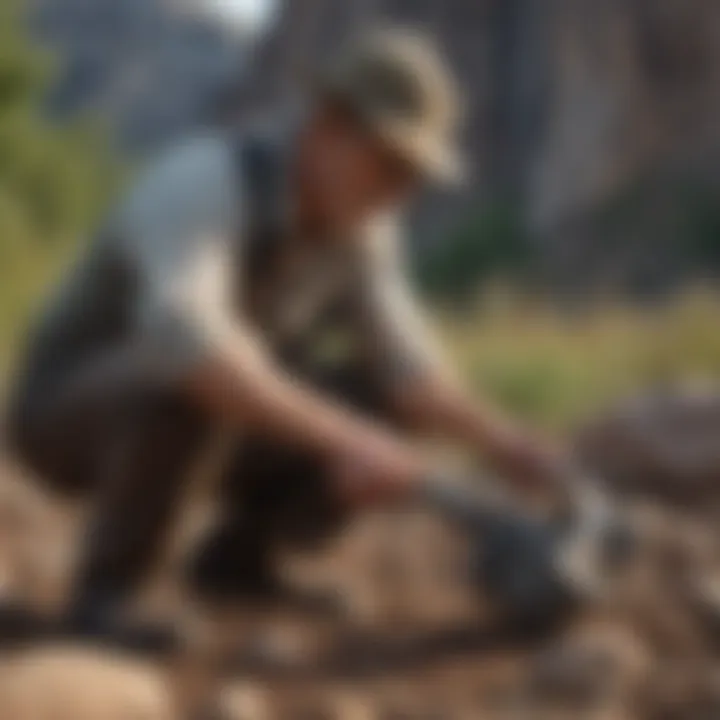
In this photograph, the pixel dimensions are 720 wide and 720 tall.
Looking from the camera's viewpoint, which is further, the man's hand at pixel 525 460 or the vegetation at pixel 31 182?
the vegetation at pixel 31 182

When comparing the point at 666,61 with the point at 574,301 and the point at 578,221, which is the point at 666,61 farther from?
the point at 574,301

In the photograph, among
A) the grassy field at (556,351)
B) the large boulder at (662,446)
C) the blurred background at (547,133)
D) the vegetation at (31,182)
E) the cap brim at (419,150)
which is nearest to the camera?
the cap brim at (419,150)

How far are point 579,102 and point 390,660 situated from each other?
1081cm

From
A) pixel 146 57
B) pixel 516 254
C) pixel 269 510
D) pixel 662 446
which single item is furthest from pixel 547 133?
pixel 269 510

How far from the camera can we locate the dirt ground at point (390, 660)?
1271 millimetres

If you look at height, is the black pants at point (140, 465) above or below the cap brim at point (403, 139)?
below

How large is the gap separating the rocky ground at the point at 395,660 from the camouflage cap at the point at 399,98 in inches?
19.6

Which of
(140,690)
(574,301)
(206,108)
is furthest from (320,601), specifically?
(206,108)

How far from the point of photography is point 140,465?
1.41m

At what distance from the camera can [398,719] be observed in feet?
4.27

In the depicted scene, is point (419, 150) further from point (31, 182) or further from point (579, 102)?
point (579, 102)

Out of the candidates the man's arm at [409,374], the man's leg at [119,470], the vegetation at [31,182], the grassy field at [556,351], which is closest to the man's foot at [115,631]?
the man's leg at [119,470]

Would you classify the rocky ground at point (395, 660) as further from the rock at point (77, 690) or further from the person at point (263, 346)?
the person at point (263, 346)

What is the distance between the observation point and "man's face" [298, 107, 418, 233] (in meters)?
1.32
